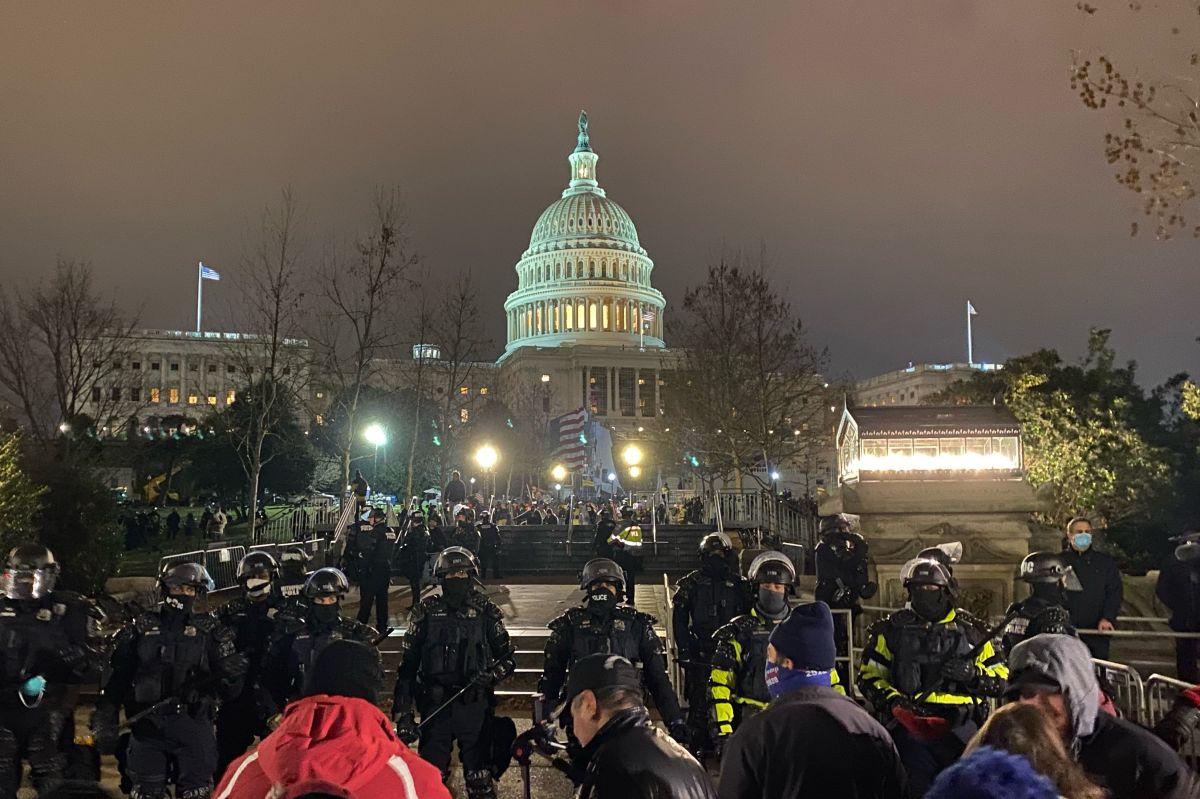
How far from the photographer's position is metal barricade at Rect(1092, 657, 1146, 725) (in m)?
8.46

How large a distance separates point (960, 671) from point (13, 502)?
13.1 meters

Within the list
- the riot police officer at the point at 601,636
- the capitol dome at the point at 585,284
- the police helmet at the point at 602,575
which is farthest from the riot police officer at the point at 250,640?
the capitol dome at the point at 585,284

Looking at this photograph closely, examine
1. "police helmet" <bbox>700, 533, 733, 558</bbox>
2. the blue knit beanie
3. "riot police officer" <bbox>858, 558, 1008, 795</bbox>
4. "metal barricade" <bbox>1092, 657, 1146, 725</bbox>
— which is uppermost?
"police helmet" <bbox>700, 533, 733, 558</bbox>

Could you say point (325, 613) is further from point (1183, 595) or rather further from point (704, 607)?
point (1183, 595)

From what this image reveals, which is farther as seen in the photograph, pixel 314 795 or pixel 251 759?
pixel 251 759

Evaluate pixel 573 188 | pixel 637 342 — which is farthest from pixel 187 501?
pixel 573 188

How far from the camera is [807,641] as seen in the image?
13.5 ft

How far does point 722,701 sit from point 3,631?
4.67 m

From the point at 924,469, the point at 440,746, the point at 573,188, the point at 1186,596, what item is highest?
the point at 573,188

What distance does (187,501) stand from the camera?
147 ft

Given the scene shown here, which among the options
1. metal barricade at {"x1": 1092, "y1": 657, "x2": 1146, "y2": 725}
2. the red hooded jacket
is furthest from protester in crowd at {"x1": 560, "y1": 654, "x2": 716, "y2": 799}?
metal barricade at {"x1": 1092, "y1": 657, "x2": 1146, "y2": 725}

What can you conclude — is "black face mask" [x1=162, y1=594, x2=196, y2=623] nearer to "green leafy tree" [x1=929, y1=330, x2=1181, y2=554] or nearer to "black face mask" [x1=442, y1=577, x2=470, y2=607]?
"black face mask" [x1=442, y1=577, x2=470, y2=607]

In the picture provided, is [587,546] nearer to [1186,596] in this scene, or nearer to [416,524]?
[416,524]

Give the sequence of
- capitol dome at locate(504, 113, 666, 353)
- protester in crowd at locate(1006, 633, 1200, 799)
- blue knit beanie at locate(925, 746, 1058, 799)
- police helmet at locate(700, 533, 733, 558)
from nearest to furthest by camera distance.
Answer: blue knit beanie at locate(925, 746, 1058, 799) → protester in crowd at locate(1006, 633, 1200, 799) → police helmet at locate(700, 533, 733, 558) → capitol dome at locate(504, 113, 666, 353)
